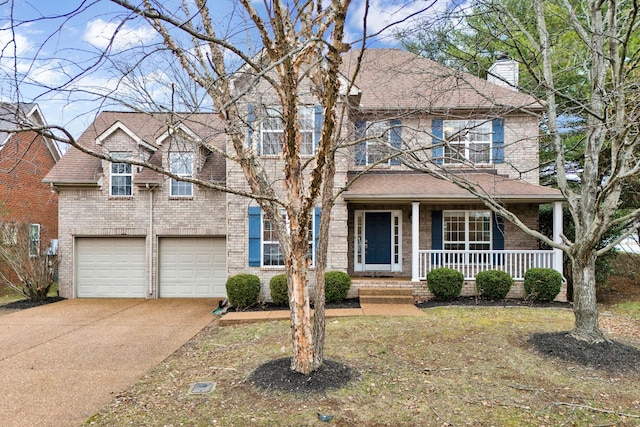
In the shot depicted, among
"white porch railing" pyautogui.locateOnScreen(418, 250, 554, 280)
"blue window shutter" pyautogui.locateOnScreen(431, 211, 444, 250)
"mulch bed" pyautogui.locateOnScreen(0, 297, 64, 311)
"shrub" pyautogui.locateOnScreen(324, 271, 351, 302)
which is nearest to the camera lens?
"shrub" pyautogui.locateOnScreen(324, 271, 351, 302)

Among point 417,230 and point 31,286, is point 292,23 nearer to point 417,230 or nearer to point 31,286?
point 417,230

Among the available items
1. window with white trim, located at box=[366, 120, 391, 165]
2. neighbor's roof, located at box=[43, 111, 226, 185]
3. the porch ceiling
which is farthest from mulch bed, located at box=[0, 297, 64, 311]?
window with white trim, located at box=[366, 120, 391, 165]

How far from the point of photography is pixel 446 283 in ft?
33.9

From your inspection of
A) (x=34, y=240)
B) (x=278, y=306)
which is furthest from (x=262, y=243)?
(x=34, y=240)

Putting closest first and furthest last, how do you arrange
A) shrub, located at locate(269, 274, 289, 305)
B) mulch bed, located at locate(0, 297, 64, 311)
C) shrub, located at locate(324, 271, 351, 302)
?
1. shrub, located at locate(269, 274, 289, 305)
2. shrub, located at locate(324, 271, 351, 302)
3. mulch bed, located at locate(0, 297, 64, 311)

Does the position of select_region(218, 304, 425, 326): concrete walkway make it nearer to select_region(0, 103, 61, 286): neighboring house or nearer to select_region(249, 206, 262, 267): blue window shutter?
select_region(249, 206, 262, 267): blue window shutter

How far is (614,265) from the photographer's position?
13758 mm

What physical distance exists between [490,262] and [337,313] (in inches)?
194

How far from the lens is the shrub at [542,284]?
33.1ft

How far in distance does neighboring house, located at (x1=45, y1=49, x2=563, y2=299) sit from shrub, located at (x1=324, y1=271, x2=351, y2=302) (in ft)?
1.48

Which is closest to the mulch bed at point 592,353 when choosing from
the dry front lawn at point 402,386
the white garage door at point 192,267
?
the dry front lawn at point 402,386

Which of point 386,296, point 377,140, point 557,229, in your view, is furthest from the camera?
point 557,229

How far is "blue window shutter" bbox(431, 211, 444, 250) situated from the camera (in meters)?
11.8

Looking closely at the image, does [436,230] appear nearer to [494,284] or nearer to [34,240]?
[494,284]
